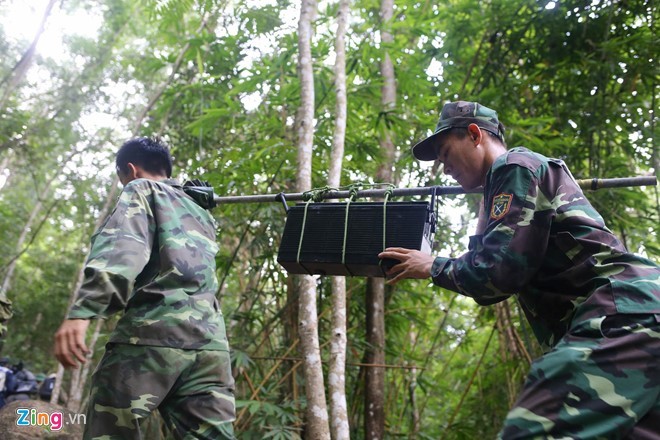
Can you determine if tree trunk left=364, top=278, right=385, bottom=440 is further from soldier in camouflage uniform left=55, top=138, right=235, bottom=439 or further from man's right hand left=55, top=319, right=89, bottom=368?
man's right hand left=55, top=319, right=89, bottom=368

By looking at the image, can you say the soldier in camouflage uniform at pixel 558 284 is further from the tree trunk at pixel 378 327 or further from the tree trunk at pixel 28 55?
the tree trunk at pixel 28 55

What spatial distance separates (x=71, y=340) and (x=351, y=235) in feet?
3.24

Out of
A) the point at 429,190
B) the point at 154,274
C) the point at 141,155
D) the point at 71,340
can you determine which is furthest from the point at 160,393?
the point at 429,190

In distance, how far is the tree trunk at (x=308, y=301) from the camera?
2635 millimetres

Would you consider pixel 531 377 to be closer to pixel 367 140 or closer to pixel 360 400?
pixel 360 400

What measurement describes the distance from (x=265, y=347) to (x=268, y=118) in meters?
1.94

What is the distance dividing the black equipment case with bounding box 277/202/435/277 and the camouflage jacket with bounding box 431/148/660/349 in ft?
1.24

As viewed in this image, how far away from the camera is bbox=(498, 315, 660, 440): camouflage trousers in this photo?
1.10m

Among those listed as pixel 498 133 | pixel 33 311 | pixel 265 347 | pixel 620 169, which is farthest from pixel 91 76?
pixel 498 133

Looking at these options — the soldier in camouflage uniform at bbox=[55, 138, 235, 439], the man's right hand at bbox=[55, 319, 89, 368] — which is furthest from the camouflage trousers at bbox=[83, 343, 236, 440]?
the man's right hand at bbox=[55, 319, 89, 368]

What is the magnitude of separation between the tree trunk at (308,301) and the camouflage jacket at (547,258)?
4.86 feet

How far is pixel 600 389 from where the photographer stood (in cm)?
112

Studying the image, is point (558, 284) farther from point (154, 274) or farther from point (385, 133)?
point (385, 133)

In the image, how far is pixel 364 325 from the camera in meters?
4.53
